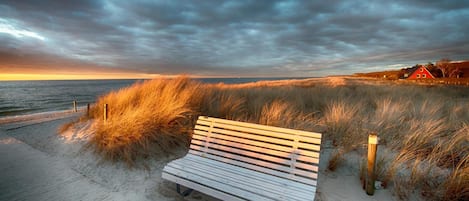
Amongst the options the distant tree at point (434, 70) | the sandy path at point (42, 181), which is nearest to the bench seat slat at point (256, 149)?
the sandy path at point (42, 181)

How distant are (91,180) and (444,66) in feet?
197

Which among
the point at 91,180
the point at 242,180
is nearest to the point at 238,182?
the point at 242,180

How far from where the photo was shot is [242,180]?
8.68ft

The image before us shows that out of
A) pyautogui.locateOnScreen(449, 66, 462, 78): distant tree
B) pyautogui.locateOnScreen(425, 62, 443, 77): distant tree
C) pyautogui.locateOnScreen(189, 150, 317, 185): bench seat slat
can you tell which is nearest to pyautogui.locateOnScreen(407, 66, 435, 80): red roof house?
pyautogui.locateOnScreen(425, 62, 443, 77): distant tree

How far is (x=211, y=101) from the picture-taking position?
6.16 metres

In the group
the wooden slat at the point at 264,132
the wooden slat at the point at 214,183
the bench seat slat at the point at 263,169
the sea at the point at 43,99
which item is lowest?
the sea at the point at 43,99

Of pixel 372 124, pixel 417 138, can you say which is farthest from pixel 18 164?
pixel 417 138

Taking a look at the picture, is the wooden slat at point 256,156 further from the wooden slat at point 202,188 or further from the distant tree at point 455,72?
the distant tree at point 455,72

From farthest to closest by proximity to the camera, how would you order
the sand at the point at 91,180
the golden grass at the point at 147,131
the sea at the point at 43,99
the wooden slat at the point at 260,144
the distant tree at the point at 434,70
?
1. the distant tree at the point at 434,70
2. the sea at the point at 43,99
3. the golden grass at the point at 147,131
4. the sand at the point at 91,180
5. the wooden slat at the point at 260,144

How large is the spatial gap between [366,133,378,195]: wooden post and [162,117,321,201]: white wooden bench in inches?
25.5

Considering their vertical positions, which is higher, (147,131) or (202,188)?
(147,131)

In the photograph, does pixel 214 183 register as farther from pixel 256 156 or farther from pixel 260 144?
pixel 260 144

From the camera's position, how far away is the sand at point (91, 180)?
3049 mm

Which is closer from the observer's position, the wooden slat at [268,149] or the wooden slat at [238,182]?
the wooden slat at [238,182]
